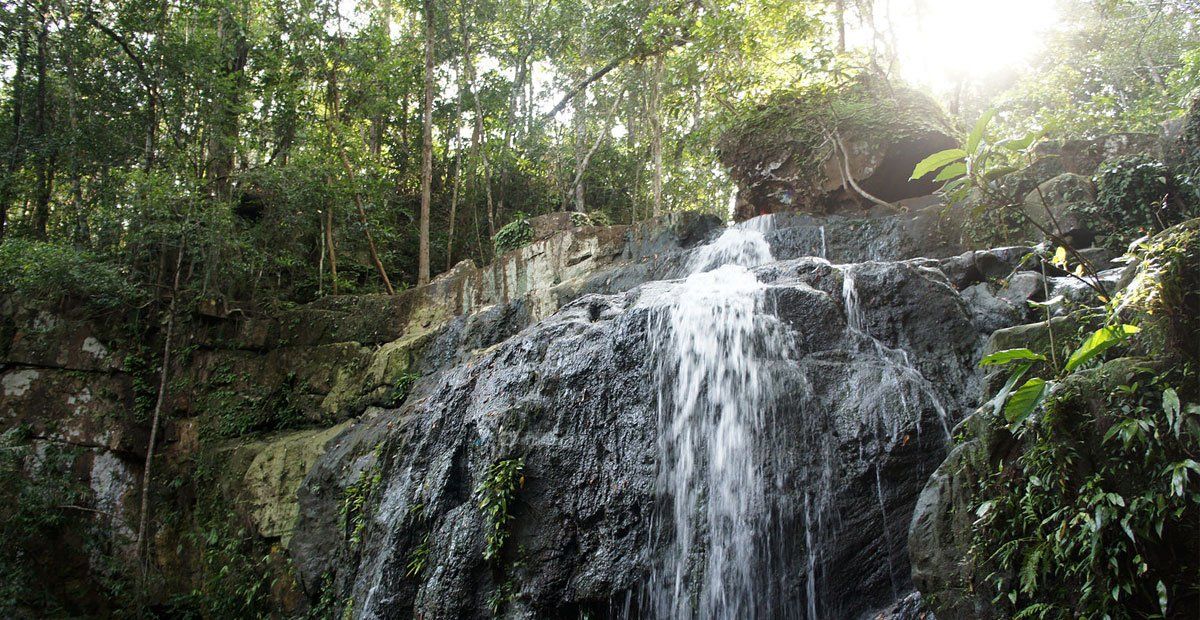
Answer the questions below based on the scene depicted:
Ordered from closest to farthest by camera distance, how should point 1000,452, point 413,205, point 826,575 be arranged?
point 1000,452 < point 826,575 < point 413,205

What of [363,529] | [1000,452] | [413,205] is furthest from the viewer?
[413,205]

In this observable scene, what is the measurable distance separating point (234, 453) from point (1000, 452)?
9695mm

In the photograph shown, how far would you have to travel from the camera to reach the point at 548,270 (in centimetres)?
1169

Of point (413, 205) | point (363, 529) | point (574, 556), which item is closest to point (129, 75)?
point (413, 205)

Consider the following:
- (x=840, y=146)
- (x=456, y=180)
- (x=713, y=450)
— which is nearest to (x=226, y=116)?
(x=456, y=180)

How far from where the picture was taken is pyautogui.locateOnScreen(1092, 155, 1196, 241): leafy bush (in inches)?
284

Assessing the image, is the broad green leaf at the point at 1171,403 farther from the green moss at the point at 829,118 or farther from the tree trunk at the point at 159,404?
the tree trunk at the point at 159,404

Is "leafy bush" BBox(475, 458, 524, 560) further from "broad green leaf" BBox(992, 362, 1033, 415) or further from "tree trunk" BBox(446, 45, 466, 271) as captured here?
"tree trunk" BBox(446, 45, 466, 271)

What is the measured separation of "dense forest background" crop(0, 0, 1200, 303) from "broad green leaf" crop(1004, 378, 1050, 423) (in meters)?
7.44

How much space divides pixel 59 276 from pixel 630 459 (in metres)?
9.68

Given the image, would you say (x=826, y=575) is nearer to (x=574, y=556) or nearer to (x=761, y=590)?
(x=761, y=590)

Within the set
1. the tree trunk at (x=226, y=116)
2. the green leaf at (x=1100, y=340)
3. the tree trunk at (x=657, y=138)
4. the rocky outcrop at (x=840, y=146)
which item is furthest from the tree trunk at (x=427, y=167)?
the green leaf at (x=1100, y=340)

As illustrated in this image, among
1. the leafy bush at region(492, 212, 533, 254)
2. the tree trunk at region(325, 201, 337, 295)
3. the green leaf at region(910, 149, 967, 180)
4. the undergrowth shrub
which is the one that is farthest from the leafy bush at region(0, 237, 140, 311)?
the undergrowth shrub

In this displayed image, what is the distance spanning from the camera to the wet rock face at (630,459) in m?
4.80
